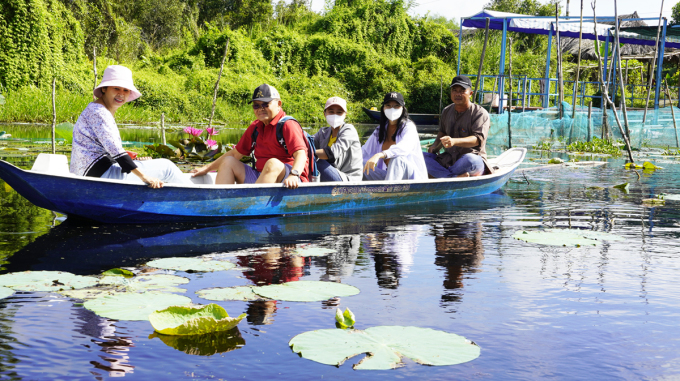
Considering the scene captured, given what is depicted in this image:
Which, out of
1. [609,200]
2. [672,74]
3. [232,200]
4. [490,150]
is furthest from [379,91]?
[232,200]

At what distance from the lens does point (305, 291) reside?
9.57ft

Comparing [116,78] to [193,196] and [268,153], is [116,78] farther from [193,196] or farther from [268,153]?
[268,153]

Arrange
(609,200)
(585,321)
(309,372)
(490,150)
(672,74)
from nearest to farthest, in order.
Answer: (309,372) → (585,321) → (609,200) → (490,150) → (672,74)

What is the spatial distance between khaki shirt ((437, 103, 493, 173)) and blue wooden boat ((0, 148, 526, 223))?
356 millimetres

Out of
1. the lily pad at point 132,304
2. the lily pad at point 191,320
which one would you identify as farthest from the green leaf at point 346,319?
the lily pad at point 132,304

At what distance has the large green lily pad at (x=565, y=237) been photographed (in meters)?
4.34

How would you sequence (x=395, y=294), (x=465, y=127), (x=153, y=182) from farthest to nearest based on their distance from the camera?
(x=465, y=127) < (x=153, y=182) < (x=395, y=294)

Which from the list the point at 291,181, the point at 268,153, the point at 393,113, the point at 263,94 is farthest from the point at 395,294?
the point at 393,113

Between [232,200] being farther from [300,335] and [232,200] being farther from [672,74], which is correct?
[672,74]

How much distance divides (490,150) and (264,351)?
1166cm

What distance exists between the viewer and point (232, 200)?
16.2 feet

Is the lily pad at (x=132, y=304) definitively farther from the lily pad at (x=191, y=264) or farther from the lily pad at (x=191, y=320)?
the lily pad at (x=191, y=264)

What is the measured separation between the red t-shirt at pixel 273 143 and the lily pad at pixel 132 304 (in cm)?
229

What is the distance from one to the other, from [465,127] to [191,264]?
3.73m
